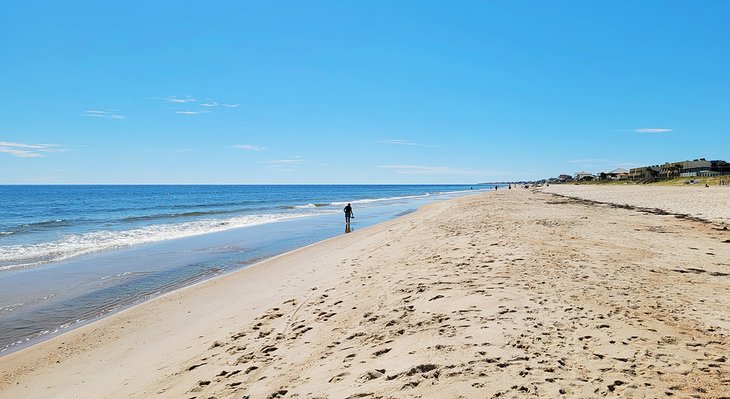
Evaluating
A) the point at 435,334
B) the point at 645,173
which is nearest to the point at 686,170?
the point at 645,173

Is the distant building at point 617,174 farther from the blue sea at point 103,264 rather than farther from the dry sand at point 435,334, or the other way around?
the dry sand at point 435,334

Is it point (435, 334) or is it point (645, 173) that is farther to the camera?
point (645, 173)

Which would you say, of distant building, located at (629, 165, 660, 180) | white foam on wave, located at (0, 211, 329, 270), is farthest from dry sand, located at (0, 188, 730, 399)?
distant building, located at (629, 165, 660, 180)

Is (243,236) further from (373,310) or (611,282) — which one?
(611,282)

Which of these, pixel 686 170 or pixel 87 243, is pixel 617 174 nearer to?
pixel 686 170

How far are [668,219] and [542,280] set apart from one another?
1629cm

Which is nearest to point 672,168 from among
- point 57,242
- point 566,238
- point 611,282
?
point 566,238

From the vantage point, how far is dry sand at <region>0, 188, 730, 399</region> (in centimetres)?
401

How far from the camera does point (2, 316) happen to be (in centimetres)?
978

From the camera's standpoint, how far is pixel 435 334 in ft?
17.0

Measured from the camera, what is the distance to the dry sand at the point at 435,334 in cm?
401

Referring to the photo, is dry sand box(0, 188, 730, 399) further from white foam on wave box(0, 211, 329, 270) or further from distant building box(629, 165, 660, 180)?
distant building box(629, 165, 660, 180)

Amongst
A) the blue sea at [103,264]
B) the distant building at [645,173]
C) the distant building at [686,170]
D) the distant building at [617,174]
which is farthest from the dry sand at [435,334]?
the distant building at [617,174]

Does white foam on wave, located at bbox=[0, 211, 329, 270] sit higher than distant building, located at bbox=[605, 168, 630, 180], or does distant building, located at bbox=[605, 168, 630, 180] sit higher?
distant building, located at bbox=[605, 168, 630, 180]
